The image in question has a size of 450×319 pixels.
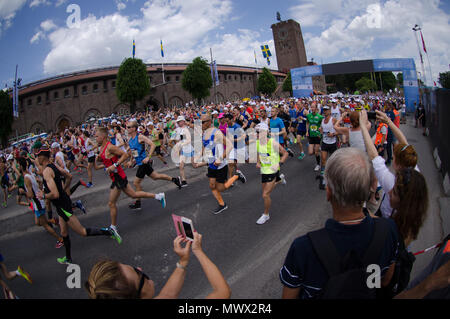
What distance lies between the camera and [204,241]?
4914 millimetres

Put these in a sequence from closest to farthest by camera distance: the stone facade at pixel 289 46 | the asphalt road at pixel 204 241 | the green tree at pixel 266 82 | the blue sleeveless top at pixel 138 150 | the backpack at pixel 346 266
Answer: the backpack at pixel 346 266
the asphalt road at pixel 204 241
the blue sleeveless top at pixel 138 150
the green tree at pixel 266 82
the stone facade at pixel 289 46

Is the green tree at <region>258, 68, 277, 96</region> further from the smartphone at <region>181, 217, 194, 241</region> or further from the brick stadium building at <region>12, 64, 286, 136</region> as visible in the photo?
the smartphone at <region>181, 217, 194, 241</region>

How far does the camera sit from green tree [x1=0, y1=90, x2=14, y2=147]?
130 ft

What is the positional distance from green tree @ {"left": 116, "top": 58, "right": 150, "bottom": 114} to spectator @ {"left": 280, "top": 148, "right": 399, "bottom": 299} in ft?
152

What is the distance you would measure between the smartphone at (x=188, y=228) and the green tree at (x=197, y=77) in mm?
49963

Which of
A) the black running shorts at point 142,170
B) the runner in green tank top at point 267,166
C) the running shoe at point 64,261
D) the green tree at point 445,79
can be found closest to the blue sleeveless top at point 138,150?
the black running shorts at point 142,170

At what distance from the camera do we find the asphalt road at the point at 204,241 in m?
3.95

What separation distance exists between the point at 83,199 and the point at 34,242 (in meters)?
2.38

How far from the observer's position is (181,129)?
30.4ft

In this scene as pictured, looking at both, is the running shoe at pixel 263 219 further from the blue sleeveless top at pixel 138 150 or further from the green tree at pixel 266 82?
the green tree at pixel 266 82

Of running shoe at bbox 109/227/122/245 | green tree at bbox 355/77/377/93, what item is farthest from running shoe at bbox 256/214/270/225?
green tree at bbox 355/77/377/93

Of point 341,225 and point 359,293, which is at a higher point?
point 341,225
